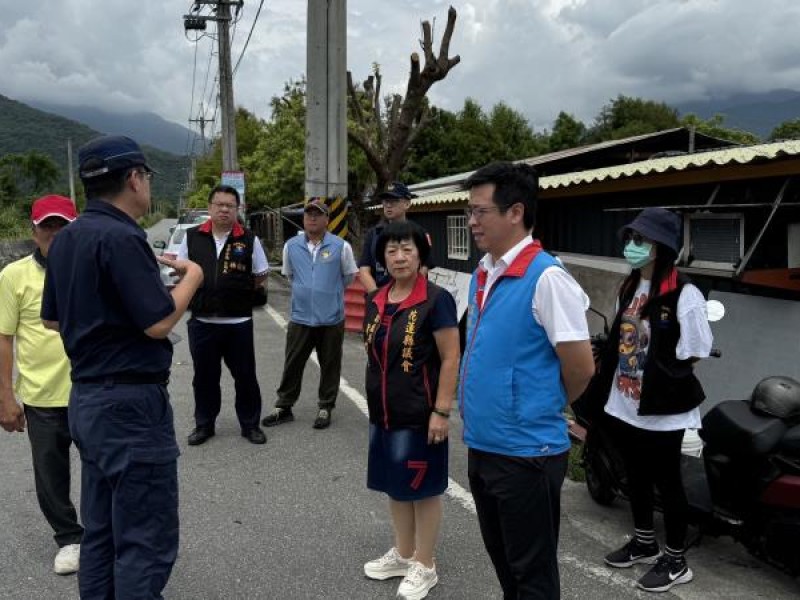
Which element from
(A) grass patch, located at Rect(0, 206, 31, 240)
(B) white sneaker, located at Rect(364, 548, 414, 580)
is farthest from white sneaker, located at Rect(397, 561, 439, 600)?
(A) grass patch, located at Rect(0, 206, 31, 240)

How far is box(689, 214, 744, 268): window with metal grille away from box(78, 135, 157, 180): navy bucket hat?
15.6ft

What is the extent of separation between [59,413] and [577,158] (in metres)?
9.81

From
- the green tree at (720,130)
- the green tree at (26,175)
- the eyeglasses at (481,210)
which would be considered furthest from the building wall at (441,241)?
the green tree at (26,175)

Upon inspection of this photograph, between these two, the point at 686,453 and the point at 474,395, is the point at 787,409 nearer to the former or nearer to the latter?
the point at 686,453

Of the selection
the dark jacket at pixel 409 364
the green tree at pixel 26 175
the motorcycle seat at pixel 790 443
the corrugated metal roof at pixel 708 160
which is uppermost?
the green tree at pixel 26 175

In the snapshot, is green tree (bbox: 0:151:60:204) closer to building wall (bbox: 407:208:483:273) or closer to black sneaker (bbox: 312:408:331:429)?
building wall (bbox: 407:208:483:273)

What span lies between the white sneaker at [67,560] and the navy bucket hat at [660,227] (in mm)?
3175

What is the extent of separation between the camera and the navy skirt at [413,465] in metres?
3.04

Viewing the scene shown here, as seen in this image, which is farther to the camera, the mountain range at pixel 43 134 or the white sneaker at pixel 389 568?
the mountain range at pixel 43 134

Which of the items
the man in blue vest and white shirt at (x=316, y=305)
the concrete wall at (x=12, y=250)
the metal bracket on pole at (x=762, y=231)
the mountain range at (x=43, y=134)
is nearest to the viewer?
the metal bracket on pole at (x=762, y=231)

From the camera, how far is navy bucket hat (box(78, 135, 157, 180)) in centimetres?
230

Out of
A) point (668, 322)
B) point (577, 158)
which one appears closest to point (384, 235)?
point (668, 322)

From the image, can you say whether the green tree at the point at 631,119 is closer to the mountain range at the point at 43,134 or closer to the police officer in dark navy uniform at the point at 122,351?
the police officer in dark navy uniform at the point at 122,351

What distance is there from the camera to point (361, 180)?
23031mm
